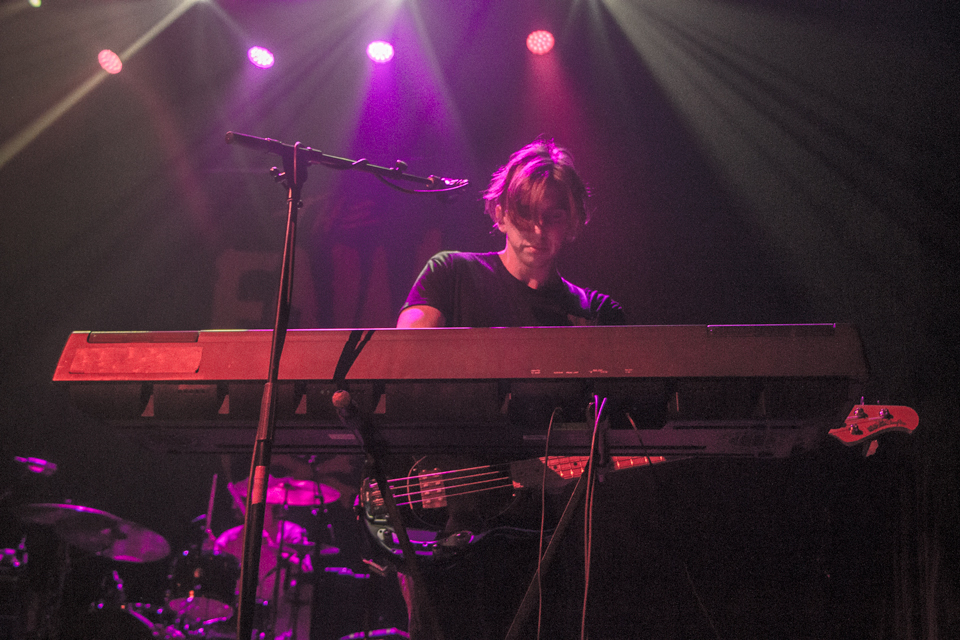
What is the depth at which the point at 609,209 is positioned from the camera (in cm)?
355

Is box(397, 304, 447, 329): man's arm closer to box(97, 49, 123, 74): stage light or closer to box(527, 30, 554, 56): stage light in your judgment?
box(527, 30, 554, 56): stage light

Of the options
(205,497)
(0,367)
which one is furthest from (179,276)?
(205,497)

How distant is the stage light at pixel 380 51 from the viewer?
3.79m

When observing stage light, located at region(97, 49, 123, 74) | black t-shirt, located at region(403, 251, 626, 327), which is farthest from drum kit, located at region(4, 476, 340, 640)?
stage light, located at region(97, 49, 123, 74)

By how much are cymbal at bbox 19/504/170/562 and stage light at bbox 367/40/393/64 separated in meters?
3.37

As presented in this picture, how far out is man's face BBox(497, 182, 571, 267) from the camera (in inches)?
84.7

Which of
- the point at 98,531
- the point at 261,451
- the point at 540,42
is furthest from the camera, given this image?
the point at 540,42

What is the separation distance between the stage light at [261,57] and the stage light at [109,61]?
0.92m

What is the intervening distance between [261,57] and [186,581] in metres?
3.57

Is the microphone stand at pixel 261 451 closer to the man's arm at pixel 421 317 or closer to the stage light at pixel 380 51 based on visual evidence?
the man's arm at pixel 421 317

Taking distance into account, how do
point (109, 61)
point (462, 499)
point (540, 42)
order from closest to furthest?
point (462, 499)
point (540, 42)
point (109, 61)

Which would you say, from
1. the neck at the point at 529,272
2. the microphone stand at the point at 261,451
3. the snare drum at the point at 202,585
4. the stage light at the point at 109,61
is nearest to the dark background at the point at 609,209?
the stage light at the point at 109,61

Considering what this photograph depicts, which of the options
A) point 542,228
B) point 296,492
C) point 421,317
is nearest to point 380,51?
point 542,228

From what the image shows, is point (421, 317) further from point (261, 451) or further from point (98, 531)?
point (98, 531)
